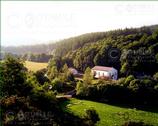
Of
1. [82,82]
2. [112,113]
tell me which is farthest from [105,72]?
[112,113]

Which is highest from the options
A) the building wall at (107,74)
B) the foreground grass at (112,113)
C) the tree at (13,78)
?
the tree at (13,78)

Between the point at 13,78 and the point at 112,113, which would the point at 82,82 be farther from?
the point at 13,78

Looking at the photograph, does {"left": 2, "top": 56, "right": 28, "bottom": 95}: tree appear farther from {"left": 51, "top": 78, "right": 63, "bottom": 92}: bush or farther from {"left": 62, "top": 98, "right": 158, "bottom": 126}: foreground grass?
{"left": 51, "top": 78, "right": 63, "bottom": 92}: bush

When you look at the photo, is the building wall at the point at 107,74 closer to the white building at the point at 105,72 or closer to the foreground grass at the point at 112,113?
the white building at the point at 105,72

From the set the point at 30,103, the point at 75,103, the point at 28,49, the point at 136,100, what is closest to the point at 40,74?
the point at 75,103

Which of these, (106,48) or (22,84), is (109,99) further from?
(106,48)

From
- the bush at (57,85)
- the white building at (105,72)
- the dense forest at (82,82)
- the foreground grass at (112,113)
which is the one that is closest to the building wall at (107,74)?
the white building at (105,72)

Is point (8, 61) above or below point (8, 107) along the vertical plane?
above
